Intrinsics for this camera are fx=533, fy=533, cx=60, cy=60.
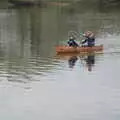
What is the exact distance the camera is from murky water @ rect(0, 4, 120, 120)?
873 centimetres

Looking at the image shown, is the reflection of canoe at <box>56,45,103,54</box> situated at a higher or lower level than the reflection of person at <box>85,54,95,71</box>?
higher

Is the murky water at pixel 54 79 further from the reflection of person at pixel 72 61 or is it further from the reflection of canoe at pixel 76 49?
the reflection of canoe at pixel 76 49

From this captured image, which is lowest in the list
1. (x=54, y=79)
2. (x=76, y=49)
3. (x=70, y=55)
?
(x=54, y=79)

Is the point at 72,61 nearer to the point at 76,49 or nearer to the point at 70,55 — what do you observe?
the point at 70,55

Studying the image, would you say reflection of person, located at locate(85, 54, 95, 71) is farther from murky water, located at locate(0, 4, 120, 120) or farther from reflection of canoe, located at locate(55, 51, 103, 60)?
reflection of canoe, located at locate(55, 51, 103, 60)

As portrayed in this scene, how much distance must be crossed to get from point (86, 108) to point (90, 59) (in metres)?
4.89

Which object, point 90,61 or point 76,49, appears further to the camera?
point 76,49

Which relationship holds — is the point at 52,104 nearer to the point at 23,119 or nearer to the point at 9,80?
the point at 23,119

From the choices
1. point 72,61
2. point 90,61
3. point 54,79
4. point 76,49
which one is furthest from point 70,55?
point 54,79

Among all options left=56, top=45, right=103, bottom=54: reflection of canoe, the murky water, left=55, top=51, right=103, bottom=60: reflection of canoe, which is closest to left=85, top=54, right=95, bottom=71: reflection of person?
the murky water

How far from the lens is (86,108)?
8906 mm

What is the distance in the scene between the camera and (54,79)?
11.0m

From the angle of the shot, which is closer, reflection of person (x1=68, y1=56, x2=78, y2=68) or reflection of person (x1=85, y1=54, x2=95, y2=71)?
reflection of person (x1=85, y1=54, x2=95, y2=71)

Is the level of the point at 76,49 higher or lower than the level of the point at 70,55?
higher
